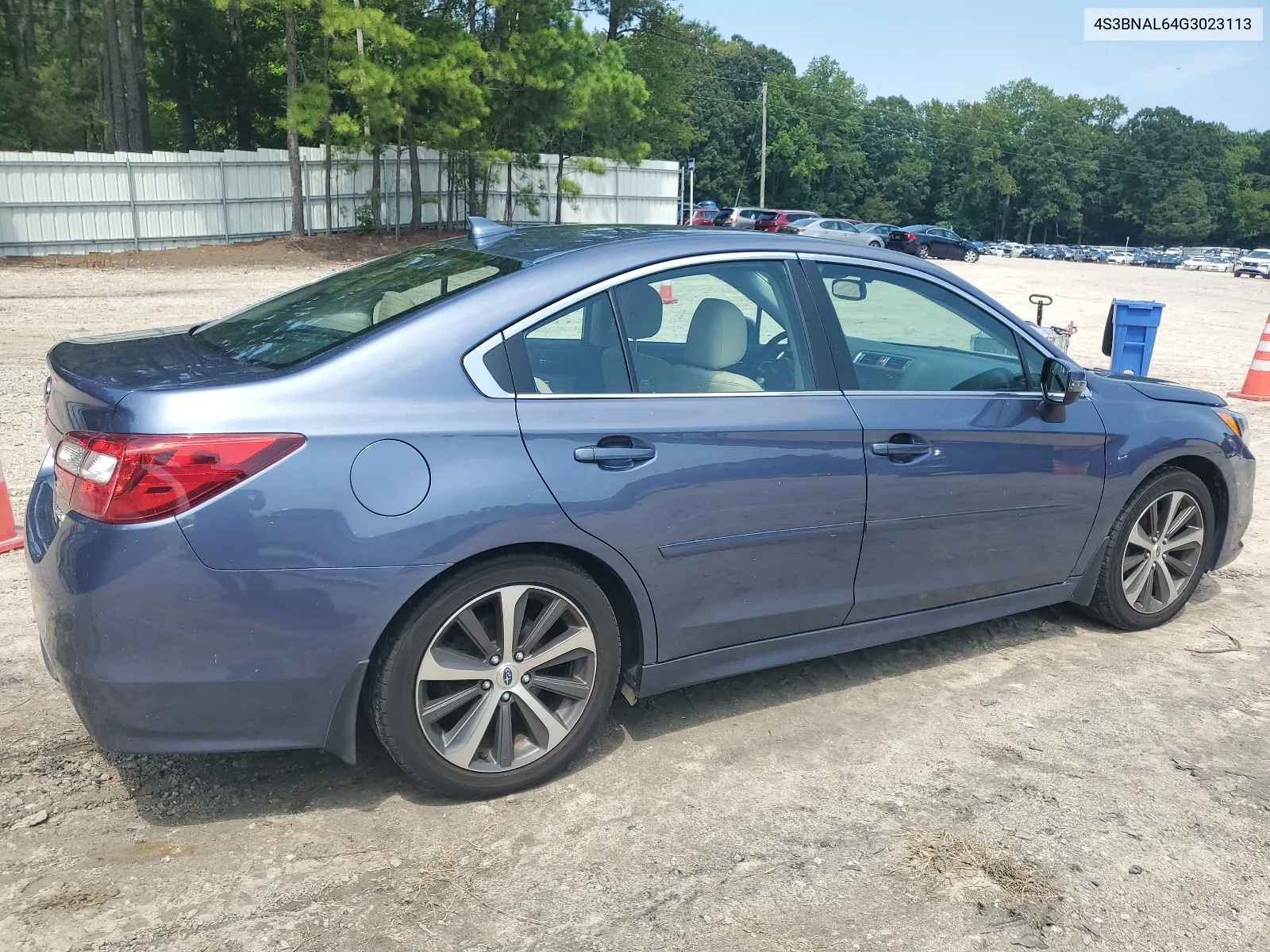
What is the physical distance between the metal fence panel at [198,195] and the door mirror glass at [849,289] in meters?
23.0

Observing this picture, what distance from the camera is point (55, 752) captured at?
356 centimetres

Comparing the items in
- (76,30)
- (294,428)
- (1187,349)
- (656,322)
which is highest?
(76,30)

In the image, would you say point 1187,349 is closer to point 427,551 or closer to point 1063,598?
point 1063,598

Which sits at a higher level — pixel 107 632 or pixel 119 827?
pixel 107 632

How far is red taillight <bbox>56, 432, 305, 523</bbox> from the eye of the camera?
9.19 feet

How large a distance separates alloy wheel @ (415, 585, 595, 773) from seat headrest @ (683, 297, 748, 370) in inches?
40.4

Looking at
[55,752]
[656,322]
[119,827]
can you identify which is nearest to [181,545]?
[119,827]

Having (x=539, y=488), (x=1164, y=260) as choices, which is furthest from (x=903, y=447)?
(x=1164, y=260)

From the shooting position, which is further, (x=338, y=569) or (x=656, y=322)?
(x=656, y=322)

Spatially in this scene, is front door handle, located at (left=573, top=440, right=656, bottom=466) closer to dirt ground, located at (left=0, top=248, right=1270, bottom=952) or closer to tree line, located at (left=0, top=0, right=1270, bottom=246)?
dirt ground, located at (left=0, top=248, right=1270, bottom=952)

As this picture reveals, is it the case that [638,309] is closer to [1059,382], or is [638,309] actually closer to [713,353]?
[713,353]

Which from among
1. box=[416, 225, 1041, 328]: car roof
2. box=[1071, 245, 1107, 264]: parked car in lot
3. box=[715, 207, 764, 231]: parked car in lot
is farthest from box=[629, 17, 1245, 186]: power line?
box=[416, 225, 1041, 328]: car roof

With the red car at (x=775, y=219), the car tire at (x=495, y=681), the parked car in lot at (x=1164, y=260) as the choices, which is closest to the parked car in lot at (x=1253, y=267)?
the parked car in lot at (x=1164, y=260)

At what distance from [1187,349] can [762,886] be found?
51.2ft
